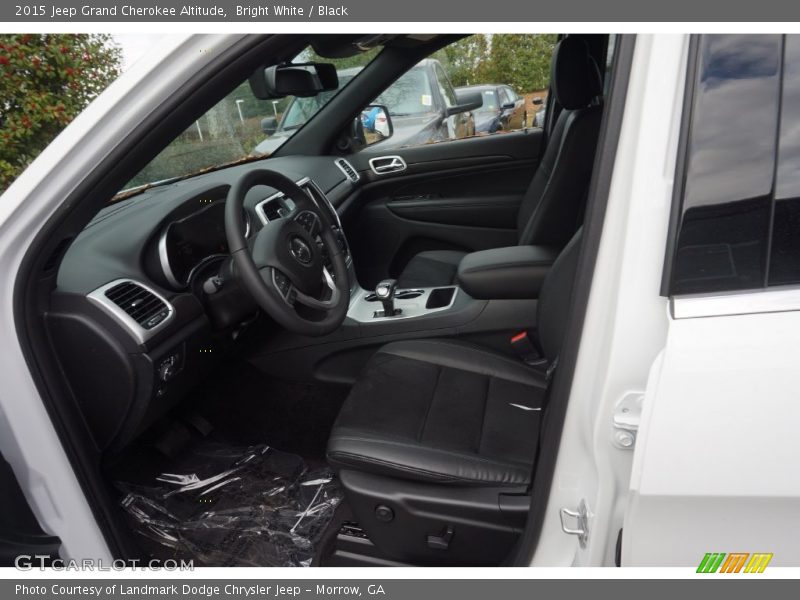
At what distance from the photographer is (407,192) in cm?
288

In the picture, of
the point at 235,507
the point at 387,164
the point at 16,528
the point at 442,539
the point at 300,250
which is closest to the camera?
the point at 16,528

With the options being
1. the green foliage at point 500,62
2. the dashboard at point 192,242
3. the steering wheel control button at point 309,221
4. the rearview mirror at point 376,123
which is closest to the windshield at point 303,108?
the rearview mirror at point 376,123

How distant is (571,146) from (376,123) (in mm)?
1309

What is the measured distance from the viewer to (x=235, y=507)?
5.48ft

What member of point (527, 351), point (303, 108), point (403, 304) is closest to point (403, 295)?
point (403, 304)

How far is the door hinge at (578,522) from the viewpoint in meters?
0.83

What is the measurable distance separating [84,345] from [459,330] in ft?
3.51

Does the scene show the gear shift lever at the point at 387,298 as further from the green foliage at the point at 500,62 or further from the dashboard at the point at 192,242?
the green foliage at the point at 500,62

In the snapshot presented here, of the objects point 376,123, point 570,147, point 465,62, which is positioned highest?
point 465,62

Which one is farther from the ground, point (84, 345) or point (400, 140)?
point (400, 140)

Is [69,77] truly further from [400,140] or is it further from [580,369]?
[580,369]

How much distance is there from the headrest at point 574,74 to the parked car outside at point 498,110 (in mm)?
889

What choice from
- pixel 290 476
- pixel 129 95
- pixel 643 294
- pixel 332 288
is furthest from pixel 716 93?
pixel 290 476

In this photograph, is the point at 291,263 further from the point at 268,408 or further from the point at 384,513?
the point at 268,408
